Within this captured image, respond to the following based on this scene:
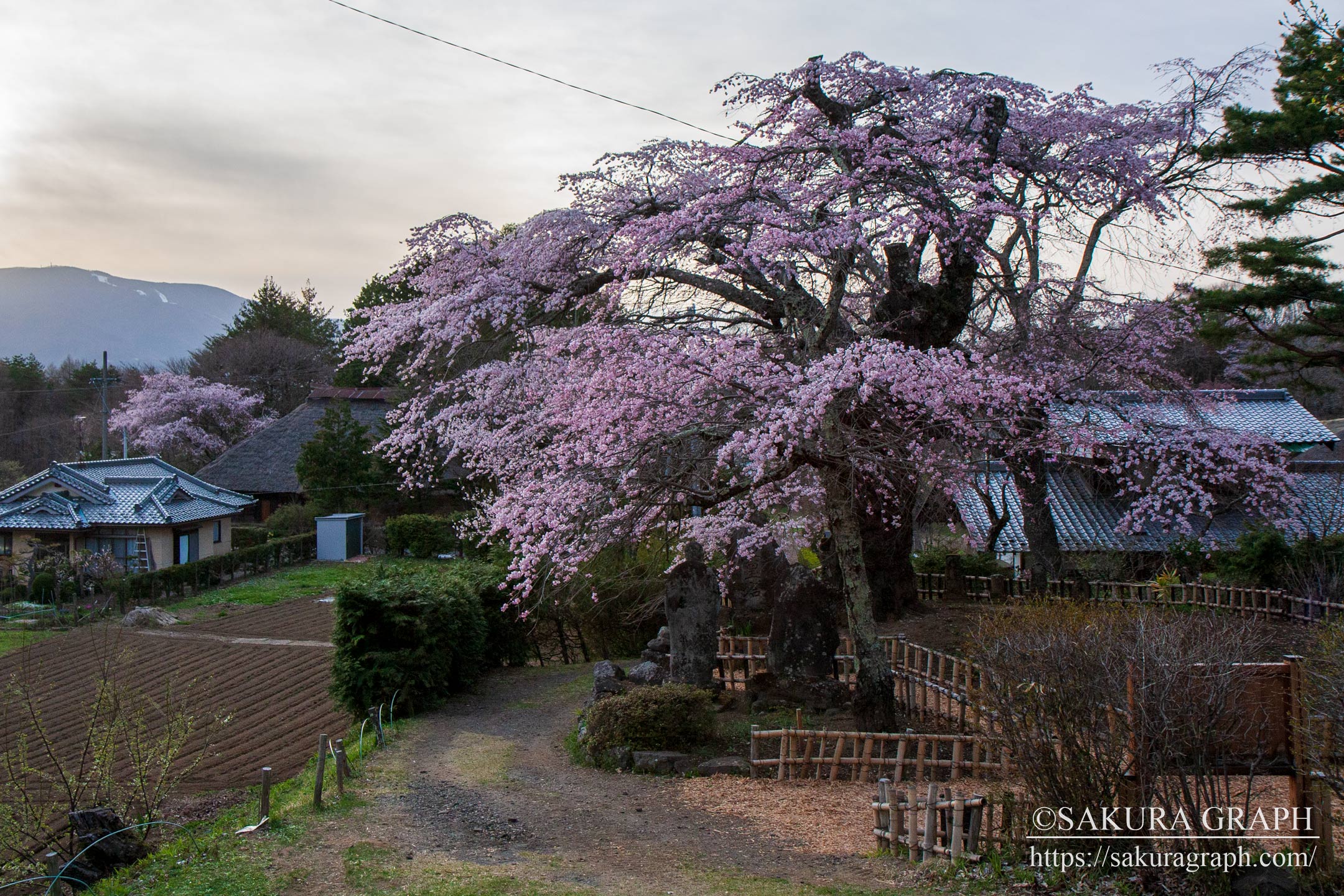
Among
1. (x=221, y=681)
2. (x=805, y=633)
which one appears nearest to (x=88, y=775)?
(x=805, y=633)

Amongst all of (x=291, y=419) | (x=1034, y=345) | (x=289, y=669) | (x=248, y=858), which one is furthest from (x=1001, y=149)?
(x=291, y=419)

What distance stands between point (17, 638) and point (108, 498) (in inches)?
319

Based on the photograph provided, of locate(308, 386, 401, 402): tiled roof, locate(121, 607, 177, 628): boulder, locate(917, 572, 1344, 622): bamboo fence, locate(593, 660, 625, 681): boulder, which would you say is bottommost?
locate(121, 607, 177, 628): boulder

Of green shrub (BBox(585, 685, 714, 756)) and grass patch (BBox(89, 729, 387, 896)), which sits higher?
green shrub (BBox(585, 685, 714, 756))

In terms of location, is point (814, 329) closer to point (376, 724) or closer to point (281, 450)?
point (376, 724)

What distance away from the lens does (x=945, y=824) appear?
256 inches

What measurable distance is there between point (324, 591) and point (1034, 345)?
1960 centimetres

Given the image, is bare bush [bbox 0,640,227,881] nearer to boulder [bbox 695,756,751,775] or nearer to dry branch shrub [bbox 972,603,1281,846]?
boulder [bbox 695,756,751,775]

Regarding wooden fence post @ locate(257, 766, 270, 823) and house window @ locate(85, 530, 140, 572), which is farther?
house window @ locate(85, 530, 140, 572)

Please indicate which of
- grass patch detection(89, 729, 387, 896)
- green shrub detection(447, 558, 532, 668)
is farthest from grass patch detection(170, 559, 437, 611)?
grass patch detection(89, 729, 387, 896)

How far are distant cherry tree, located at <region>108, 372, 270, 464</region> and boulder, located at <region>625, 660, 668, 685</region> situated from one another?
35.3 metres

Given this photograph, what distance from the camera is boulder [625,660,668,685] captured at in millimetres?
11836

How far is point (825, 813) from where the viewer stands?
797 cm

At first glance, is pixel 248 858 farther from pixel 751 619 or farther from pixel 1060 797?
pixel 751 619
